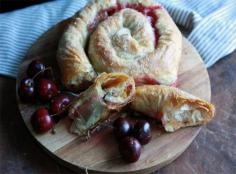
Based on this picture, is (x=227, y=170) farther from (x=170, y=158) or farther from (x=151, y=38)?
(x=151, y=38)

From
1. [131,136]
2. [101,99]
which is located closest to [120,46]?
[101,99]

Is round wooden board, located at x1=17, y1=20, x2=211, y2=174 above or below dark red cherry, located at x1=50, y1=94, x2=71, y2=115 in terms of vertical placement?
below

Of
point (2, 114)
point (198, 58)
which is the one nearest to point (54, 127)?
point (2, 114)

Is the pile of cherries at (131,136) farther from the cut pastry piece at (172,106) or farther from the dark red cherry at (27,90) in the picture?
the dark red cherry at (27,90)

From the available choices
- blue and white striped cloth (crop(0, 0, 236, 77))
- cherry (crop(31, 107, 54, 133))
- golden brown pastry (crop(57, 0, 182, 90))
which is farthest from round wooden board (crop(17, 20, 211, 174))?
blue and white striped cloth (crop(0, 0, 236, 77))

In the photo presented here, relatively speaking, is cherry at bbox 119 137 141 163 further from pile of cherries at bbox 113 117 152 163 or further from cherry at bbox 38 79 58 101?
cherry at bbox 38 79 58 101

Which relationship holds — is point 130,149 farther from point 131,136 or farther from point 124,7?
point 124,7
